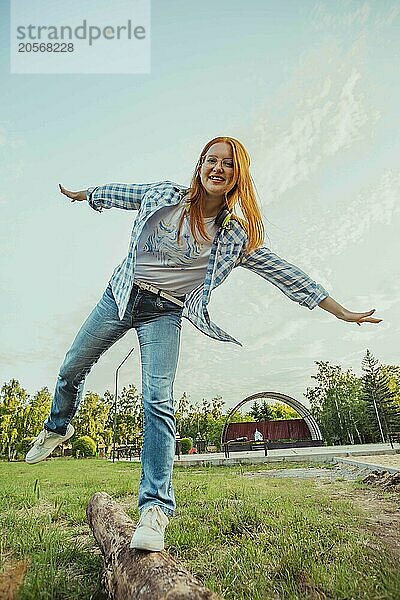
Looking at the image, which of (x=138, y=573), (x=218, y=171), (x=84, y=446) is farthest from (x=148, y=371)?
(x=84, y=446)

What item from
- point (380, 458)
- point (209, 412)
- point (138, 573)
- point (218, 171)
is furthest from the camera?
point (209, 412)

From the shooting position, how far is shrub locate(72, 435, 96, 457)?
4543 millimetres

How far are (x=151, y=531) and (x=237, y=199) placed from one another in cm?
89

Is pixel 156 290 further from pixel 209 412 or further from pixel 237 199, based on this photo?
pixel 209 412

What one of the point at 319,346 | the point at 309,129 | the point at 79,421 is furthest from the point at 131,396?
the point at 309,129

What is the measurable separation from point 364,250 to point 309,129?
0.92 metres

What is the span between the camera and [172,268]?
161 centimetres

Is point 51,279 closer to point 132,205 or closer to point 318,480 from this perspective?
point 318,480

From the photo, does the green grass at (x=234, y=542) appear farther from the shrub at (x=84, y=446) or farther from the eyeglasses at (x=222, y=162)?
the shrub at (x=84, y=446)

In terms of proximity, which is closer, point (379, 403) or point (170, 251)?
point (170, 251)

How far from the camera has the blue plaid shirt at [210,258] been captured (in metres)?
1.59

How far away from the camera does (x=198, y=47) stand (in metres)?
3.12

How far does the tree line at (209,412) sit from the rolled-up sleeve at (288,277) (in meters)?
Result: 3.13

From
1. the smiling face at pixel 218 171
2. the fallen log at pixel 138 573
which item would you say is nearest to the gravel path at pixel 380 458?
the fallen log at pixel 138 573
